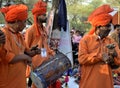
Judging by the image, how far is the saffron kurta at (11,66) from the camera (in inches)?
180

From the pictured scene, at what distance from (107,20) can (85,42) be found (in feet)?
1.48

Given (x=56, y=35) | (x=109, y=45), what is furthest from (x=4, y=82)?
(x=56, y=35)

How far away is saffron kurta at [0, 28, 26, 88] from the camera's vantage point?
4562 millimetres

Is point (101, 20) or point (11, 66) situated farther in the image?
point (101, 20)

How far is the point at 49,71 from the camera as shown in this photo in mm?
5344

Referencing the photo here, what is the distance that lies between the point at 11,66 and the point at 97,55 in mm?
1276

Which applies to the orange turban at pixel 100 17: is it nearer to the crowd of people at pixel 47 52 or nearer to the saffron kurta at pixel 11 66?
the crowd of people at pixel 47 52

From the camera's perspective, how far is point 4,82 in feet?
15.1

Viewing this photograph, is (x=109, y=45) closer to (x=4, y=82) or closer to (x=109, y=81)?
(x=109, y=81)

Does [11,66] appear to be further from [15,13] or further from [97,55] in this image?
[97,55]

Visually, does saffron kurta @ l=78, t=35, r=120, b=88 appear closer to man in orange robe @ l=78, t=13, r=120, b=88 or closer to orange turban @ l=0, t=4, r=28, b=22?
man in orange robe @ l=78, t=13, r=120, b=88

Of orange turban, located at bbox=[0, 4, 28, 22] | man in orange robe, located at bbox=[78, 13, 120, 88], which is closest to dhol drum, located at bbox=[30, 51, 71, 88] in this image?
man in orange robe, located at bbox=[78, 13, 120, 88]

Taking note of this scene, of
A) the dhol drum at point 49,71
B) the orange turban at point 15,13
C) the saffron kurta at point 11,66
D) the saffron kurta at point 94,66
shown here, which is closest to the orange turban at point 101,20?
the saffron kurta at point 94,66

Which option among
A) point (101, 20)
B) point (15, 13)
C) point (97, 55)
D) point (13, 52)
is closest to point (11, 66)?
point (13, 52)
